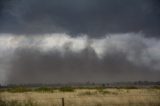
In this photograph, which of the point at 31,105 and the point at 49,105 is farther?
the point at 49,105

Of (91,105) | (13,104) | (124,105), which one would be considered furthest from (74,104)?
(13,104)

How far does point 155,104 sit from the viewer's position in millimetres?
24188

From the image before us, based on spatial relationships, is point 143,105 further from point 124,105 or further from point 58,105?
point 58,105

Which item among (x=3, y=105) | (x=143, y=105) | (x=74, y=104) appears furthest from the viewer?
(x=74, y=104)

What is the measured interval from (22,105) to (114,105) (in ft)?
23.5

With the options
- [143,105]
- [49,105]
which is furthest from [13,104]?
[143,105]

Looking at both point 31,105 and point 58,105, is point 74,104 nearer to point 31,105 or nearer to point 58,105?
point 58,105

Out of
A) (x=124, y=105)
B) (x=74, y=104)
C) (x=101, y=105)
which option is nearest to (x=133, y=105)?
(x=124, y=105)

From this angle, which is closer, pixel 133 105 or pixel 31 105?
pixel 31 105

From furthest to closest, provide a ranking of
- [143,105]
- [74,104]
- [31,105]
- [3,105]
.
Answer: [74,104]
[143,105]
[31,105]
[3,105]

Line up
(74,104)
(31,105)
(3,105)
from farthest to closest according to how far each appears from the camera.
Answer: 1. (74,104)
2. (31,105)
3. (3,105)

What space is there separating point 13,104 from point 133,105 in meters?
8.82

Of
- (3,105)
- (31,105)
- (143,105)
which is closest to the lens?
(3,105)

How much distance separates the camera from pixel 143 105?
24141mm
